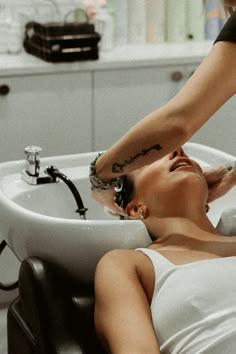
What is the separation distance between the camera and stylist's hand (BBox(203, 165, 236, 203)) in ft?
6.23

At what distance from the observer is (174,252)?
67.0 inches

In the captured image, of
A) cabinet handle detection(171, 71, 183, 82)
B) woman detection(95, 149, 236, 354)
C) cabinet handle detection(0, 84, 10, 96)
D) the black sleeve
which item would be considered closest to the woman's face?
woman detection(95, 149, 236, 354)

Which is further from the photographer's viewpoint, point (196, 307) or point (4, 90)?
point (4, 90)

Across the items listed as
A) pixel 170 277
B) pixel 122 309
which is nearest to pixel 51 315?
pixel 122 309

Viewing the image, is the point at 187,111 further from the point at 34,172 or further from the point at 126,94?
the point at 126,94

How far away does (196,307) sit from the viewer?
151 cm

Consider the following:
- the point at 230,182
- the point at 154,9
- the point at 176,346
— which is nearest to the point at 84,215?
the point at 230,182

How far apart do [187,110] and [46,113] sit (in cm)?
157

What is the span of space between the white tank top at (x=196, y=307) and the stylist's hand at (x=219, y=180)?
1.02 feet

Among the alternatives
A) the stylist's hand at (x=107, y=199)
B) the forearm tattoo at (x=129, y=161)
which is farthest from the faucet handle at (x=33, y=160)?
the forearm tattoo at (x=129, y=161)

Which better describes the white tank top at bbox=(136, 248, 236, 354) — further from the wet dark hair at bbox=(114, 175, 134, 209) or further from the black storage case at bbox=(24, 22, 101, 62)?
the black storage case at bbox=(24, 22, 101, 62)

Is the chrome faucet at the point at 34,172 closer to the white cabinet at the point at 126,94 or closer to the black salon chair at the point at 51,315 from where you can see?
the black salon chair at the point at 51,315

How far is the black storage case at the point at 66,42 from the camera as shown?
3006 mm

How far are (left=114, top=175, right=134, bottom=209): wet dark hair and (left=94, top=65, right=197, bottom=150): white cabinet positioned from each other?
4.36 feet
